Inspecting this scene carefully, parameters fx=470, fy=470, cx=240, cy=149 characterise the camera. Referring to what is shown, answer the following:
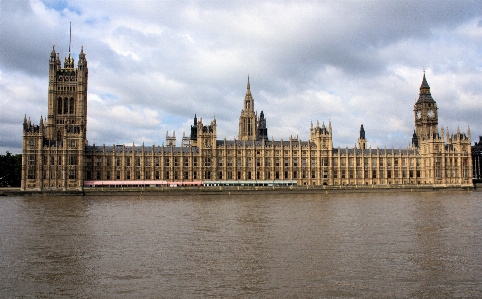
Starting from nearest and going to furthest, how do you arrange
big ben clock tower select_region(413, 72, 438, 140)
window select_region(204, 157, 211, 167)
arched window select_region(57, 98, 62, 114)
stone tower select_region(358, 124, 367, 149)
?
window select_region(204, 157, 211, 167)
arched window select_region(57, 98, 62, 114)
big ben clock tower select_region(413, 72, 438, 140)
stone tower select_region(358, 124, 367, 149)

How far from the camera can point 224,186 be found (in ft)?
329

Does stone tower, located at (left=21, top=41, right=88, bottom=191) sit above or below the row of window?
below

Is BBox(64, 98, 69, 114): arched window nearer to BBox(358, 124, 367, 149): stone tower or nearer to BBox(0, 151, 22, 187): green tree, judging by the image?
BBox(0, 151, 22, 187): green tree

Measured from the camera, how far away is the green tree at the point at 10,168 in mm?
111562

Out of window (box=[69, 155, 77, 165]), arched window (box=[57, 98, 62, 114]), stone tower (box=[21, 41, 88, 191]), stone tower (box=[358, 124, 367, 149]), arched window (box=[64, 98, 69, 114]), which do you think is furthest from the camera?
stone tower (box=[358, 124, 367, 149])

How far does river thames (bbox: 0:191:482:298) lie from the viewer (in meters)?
22.2

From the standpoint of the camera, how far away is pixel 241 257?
2856cm

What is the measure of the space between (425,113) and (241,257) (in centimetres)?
12542

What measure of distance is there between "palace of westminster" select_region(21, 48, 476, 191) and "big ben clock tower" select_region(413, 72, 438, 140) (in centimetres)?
1829

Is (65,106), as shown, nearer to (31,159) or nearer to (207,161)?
(31,159)

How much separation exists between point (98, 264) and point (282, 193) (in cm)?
7168

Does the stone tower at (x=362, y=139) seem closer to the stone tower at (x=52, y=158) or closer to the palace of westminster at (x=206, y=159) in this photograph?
the palace of westminster at (x=206, y=159)

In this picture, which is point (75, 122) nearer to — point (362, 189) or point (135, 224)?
point (362, 189)

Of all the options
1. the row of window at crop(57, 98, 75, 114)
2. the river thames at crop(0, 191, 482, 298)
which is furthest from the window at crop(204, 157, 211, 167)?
the river thames at crop(0, 191, 482, 298)
